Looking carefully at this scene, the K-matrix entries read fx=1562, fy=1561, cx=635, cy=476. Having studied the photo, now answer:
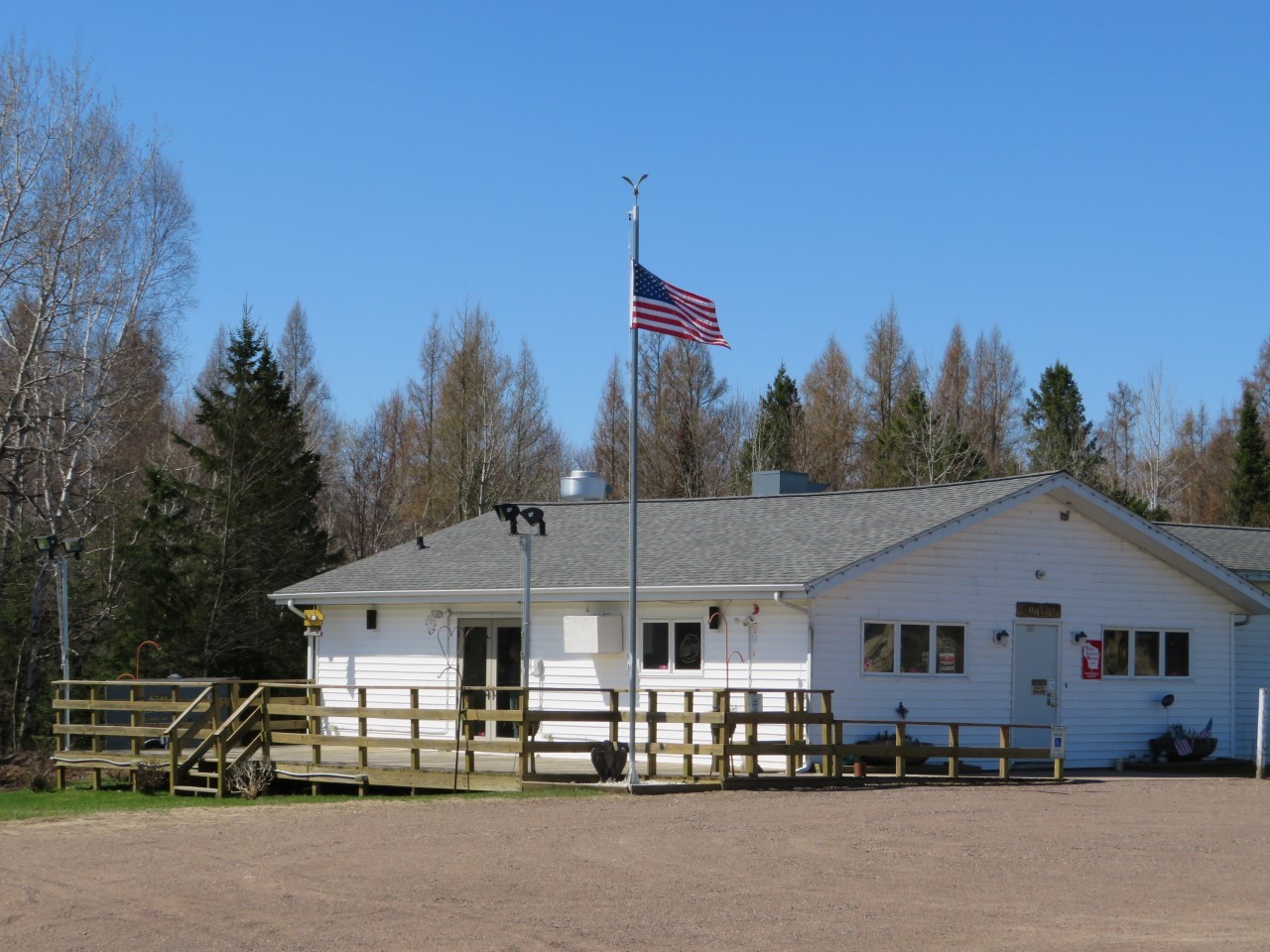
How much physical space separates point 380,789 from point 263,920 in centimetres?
Answer: 1202

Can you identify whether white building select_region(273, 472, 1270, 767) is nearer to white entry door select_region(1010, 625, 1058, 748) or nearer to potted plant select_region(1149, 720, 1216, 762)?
white entry door select_region(1010, 625, 1058, 748)

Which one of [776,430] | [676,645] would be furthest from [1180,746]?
[776,430]

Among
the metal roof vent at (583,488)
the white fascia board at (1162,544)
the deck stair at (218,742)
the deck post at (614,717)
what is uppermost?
the metal roof vent at (583,488)

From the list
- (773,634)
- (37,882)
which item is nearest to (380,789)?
(773,634)

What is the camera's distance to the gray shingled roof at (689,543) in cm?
2239

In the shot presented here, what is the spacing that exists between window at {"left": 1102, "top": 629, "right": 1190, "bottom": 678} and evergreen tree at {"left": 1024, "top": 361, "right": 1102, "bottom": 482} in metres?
28.8

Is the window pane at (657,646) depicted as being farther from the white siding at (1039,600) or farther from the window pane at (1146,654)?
the window pane at (1146,654)

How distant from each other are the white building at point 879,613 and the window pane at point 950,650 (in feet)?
0.13

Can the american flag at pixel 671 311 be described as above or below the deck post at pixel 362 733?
above

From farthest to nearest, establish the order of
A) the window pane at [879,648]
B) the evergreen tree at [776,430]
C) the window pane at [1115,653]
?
the evergreen tree at [776,430] → the window pane at [1115,653] → the window pane at [879,648]

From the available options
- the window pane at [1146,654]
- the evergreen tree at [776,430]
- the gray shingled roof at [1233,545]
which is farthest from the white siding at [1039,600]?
the evergreen tree at [776,430]

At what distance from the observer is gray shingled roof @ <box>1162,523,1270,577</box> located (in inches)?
1081

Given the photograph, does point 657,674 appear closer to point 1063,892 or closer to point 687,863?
point 687,863

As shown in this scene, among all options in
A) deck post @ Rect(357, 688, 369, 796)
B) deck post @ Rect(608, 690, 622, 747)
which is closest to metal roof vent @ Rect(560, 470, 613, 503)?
deck post @ Rect(357, 688, 369, 796)
